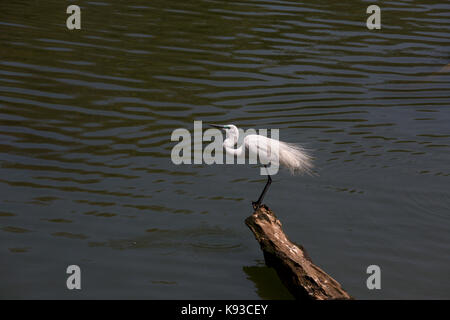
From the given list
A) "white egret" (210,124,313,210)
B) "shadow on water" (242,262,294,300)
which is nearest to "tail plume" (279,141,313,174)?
"white egret" (210,124,313,210)

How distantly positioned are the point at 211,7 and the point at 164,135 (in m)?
7.86

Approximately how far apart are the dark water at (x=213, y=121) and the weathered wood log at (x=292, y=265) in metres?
0.73

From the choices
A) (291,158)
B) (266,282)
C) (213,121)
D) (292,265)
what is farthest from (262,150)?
(213,121)

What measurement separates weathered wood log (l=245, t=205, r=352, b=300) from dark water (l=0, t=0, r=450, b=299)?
2.38ft

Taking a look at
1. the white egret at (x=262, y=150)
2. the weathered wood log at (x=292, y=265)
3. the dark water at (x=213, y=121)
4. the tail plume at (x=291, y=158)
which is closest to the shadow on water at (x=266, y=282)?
the dark water at (x=213, y=121)

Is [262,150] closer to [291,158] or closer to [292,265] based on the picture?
[291,158]

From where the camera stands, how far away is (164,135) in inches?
498

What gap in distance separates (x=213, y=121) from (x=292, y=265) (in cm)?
570

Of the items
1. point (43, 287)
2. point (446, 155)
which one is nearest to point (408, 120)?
point (446, 155)

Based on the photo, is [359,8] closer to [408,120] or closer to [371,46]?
[371,46]

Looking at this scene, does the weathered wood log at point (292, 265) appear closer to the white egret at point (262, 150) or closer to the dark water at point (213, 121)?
the dark water at point (213, 121)

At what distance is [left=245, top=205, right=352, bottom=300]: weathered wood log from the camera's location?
7.50m

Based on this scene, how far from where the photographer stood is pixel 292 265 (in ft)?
25.8

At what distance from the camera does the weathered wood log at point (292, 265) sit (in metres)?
7.50
